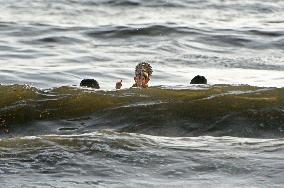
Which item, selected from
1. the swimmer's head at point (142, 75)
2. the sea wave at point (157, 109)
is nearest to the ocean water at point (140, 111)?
the sea wave at point (157, 109)

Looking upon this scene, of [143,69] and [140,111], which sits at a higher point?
[143,69]

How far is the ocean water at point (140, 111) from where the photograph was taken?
894cm

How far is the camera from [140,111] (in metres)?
12.7

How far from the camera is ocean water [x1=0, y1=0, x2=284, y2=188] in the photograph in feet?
29.3

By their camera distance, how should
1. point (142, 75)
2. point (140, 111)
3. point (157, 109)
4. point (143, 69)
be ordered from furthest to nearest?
point (142, 75), point (143, 69), point (157, 109), point (140, 111)

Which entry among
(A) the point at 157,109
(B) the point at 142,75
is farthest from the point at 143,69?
(A) the point at 157,109

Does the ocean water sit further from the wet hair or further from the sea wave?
the wet hair

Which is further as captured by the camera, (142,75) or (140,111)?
(142,75)

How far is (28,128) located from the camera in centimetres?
1223

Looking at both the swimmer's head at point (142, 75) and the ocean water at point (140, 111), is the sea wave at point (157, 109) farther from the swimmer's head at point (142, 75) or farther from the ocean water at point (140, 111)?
the swimmer's head at point (142, 75)

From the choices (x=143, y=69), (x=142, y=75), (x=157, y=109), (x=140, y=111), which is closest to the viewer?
(x=140, y=111)

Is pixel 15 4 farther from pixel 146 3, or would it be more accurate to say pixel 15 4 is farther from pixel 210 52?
pixel 210 52

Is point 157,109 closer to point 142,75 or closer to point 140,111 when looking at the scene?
point 140,111

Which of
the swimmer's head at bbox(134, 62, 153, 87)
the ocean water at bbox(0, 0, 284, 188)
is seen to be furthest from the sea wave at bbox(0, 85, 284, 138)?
the swimmer's head at bbox(134, 62, 153, 87)
